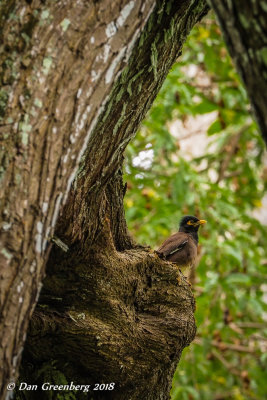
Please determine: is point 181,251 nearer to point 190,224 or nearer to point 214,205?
point 190,224

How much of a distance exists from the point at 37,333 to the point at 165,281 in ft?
3.19

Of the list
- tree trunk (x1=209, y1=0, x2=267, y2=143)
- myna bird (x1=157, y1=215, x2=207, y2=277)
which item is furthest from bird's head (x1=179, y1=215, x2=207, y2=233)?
tree trunk (x1=209, y1=0, x2=267, y2=143)

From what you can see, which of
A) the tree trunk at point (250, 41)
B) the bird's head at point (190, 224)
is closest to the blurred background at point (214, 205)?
the bird's head at point (190, 224)

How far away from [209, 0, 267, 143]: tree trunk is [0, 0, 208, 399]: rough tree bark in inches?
20.7

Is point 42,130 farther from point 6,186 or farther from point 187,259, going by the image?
point 187,259

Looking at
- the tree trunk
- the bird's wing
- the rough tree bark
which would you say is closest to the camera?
the tree trunk

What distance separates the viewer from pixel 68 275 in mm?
3039

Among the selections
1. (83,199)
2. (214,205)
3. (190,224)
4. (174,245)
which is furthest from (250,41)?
(214,205)

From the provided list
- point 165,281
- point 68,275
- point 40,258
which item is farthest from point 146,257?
point 40,258

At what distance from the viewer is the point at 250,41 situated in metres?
1.64

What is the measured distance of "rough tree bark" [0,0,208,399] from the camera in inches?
72.4

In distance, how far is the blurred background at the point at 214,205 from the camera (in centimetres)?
730

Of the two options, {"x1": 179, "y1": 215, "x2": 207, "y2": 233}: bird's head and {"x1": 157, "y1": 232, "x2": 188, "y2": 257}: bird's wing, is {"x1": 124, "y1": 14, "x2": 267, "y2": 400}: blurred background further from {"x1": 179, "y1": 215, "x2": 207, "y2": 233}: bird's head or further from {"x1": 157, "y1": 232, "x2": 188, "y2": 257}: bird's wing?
{"x1": 157, "y1": 232, "x2": 188, "y2": 257}: bird's wing

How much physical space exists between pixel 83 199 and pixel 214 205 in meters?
4.97
